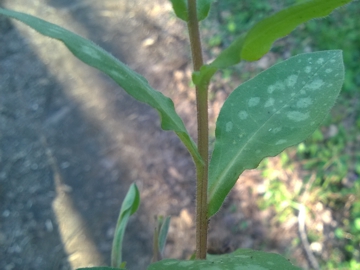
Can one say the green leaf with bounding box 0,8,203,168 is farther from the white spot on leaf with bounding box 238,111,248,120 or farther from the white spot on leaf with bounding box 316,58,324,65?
the white spot on leaf with bounding box 316,58,324,65

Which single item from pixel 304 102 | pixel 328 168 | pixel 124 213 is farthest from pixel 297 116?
pixel 328 168

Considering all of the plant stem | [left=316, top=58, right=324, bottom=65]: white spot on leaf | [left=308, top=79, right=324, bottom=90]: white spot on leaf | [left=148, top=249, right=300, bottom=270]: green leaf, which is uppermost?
[left=316, top=58, right=324, bottom=65]: white spot on leaf

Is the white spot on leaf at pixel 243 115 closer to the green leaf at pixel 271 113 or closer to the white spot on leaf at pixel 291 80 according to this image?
the green leaf at pixel 271 113

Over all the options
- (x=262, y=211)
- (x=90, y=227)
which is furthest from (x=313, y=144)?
(x=90, y=227)

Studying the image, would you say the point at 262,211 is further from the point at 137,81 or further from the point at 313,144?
the point at 137,81

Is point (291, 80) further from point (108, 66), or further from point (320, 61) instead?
point (108, 66)

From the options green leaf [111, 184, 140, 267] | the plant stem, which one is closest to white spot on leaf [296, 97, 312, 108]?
the plant stem

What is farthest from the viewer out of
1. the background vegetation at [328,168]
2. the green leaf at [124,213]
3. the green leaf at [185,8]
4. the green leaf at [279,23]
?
the background vegetation at [328,168]

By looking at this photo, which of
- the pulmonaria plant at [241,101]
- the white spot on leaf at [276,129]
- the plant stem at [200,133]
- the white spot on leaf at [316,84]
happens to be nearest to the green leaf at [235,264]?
the pulmonaria plant at [241,101]
